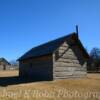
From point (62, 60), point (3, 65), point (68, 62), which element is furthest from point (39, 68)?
point (3, 65)

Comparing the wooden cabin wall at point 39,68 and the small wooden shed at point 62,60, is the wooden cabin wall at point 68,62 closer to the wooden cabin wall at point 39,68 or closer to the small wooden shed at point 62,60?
the small wooden shed at point 62,60

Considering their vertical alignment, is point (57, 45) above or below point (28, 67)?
above

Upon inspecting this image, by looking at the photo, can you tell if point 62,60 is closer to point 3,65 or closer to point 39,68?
point 39,68

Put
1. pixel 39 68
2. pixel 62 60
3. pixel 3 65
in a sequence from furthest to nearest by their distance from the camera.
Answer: pixel 3 65 < pixel 39 68 < pixel 62 60

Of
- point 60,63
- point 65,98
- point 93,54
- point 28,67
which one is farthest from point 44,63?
point 93,54

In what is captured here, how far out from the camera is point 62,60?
28156 millimetres

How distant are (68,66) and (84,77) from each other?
3354 millimetres

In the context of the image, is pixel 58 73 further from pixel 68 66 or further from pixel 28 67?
pixel 28 67

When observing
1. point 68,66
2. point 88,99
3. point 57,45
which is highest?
point 57,45

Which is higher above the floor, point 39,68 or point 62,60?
point 62,60

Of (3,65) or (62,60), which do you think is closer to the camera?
(62,60)

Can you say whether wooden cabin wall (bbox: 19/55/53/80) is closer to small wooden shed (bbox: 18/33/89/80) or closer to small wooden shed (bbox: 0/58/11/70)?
small wooden shed (bbox: 18/33/89/80)

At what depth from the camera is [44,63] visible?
1142 inches

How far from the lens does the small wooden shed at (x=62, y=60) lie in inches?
1077
